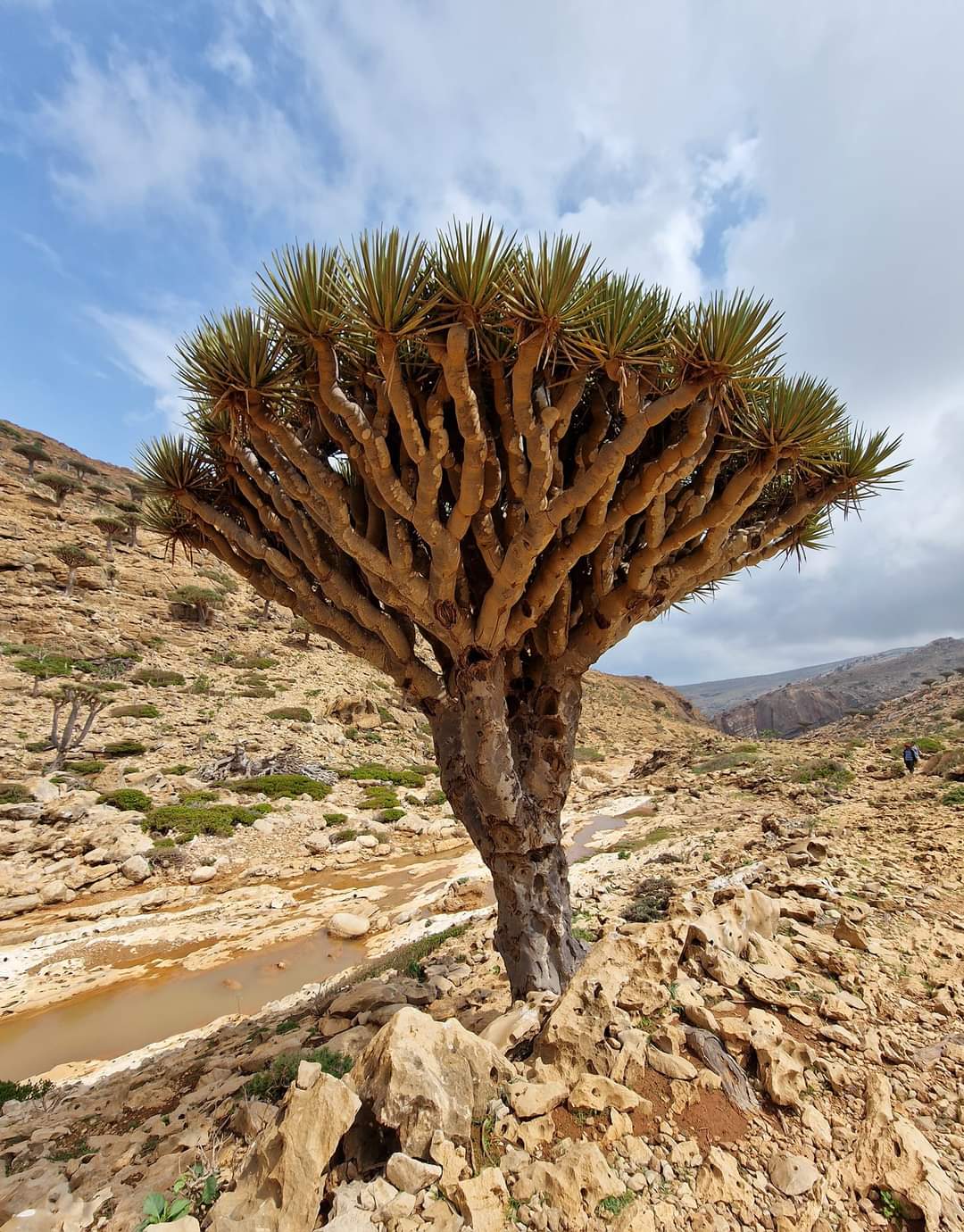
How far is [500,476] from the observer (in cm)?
414

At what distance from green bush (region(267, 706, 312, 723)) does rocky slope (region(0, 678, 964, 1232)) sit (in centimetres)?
1655

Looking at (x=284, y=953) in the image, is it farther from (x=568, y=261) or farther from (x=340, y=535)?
(x=568, y=261)

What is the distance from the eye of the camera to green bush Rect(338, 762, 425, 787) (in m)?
19.0

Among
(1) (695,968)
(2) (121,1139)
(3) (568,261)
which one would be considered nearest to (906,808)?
(1) (695,968)

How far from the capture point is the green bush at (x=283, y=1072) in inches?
149

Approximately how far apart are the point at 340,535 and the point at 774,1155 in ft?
14.1

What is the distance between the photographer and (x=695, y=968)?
13.0 feet

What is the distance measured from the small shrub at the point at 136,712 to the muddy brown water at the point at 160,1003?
12.5m

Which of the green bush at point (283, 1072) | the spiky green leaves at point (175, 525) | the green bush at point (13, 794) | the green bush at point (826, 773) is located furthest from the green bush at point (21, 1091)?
the green bush at point (826, 773)

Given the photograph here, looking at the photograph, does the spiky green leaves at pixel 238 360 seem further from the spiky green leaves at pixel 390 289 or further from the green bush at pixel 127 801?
the green bush at pixel 127 801

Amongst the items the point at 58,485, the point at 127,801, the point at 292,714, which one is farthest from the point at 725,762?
the point at 58,485

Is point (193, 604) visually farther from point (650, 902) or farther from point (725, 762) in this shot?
point (650, 902)

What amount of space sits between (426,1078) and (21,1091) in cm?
525

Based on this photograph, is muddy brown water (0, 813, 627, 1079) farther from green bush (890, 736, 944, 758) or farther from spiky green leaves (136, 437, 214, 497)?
green bush (890, 736, 944, 758)
